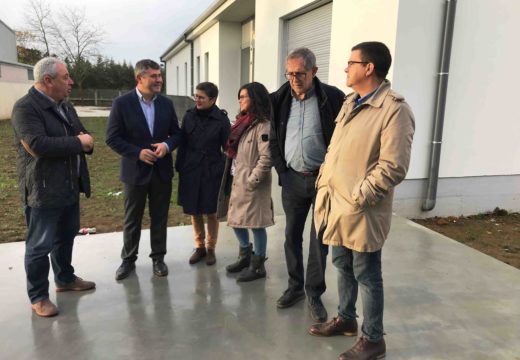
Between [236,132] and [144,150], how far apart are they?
0.74 meters

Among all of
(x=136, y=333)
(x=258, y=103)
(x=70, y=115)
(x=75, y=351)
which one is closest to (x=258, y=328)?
(x=136, y=333)

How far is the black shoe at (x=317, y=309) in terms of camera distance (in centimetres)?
290

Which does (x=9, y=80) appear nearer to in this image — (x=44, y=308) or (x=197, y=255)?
(x=197, y=255)

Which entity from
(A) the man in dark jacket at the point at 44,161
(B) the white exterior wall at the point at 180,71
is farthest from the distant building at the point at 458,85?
(B) the white exterior wall at the point at 180,71

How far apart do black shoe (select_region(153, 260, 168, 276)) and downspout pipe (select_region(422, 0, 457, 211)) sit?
360 centimetres

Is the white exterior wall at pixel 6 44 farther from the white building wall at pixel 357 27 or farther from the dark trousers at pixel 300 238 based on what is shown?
the dark trousers at pixel 300 238

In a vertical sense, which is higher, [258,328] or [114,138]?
[114,138]

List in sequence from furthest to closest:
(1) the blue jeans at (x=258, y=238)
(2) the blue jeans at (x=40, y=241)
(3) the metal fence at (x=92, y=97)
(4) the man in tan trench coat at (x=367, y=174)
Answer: (3) the metal fence at (x=92, y=97), (1) the blue jeans at (x=258, y=238), (2) the blue jeans at (x=40, y=241), (4) the man in tan trench coat at (x=367, y=174)

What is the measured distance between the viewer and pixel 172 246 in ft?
14.1

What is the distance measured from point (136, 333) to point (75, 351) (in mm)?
368

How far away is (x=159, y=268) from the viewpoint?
143 inches

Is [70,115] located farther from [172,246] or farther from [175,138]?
[172,246]

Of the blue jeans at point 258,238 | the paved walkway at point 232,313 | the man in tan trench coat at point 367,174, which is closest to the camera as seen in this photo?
the man in tan trench coat at point 367,174

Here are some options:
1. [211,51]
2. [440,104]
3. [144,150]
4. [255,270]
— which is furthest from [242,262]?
[211,51]
